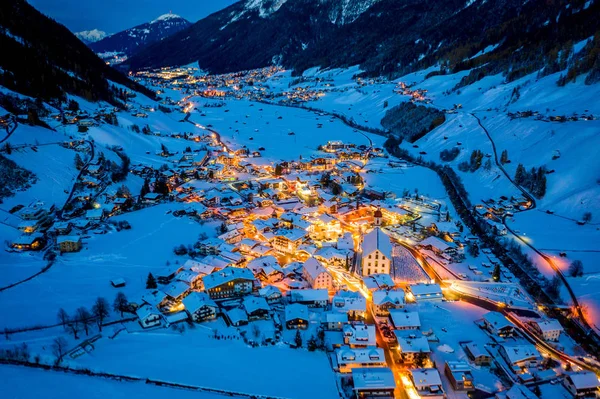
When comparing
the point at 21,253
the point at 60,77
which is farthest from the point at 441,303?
the point at 60,77

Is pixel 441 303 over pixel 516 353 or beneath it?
over

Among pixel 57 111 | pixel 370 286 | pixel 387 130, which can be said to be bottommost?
pixel 370 286

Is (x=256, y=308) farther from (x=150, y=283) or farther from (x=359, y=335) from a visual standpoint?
(x=150, y=283)

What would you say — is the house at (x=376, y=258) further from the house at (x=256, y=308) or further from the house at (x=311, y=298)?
the house at (x=256, y=308)

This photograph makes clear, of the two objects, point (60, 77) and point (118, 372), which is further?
point (60, 77)

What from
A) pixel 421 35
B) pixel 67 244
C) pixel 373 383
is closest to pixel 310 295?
pixel 373 383

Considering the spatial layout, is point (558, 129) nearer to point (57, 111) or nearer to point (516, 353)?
point (516, 353)

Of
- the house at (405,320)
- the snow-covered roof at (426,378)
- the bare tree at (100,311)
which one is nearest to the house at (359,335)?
the house at (405,320)
